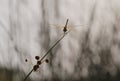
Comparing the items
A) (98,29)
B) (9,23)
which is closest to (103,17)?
(98,29)

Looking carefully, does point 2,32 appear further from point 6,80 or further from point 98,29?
point 98,29

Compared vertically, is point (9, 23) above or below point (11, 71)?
above

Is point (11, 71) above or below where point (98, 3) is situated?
below

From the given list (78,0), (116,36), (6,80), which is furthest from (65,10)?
(6,80)

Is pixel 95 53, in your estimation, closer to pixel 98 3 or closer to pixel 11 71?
pixel 98 3

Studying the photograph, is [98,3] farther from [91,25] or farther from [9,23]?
[9,23]
